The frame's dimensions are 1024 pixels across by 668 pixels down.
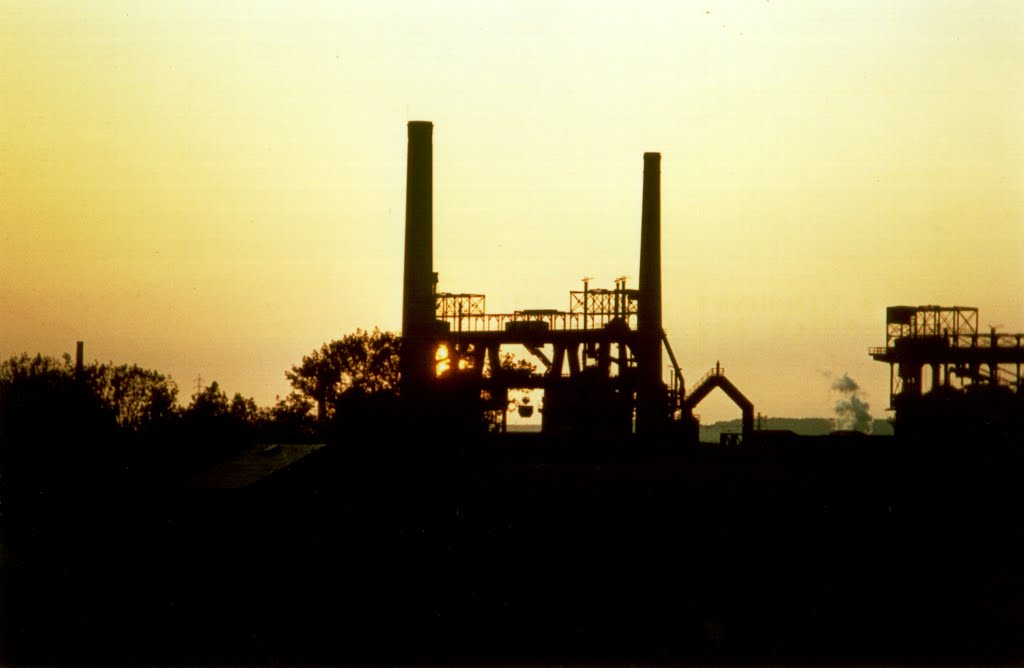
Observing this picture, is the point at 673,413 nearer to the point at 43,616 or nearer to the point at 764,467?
the point at 764,467

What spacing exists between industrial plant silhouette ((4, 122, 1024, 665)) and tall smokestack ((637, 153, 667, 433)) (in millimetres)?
10115

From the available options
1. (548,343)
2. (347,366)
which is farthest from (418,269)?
(347,366)

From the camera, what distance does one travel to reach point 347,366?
265 feet

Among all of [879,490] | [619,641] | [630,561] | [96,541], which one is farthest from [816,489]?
[96,541]

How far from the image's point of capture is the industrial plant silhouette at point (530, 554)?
19.5 meters

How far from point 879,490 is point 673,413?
1085 inches

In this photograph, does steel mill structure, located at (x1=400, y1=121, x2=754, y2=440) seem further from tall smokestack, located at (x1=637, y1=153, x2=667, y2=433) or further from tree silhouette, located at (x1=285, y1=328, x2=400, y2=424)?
tree silhouette, located at (x1=285, y1=328, x2=400, y2=424)

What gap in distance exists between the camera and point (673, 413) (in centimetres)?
5906

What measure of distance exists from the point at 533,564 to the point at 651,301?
34013mm

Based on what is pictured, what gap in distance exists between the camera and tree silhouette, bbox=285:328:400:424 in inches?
3147

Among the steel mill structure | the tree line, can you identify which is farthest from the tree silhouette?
the steel mill structure

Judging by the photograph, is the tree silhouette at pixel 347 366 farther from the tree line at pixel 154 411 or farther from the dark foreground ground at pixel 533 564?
the dark foreground ground at pixel 533 564

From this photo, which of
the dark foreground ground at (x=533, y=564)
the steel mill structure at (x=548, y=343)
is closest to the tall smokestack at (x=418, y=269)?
the steel mill structure at (x=548, y=343)

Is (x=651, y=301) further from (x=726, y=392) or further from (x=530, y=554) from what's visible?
(x=530, y=554)
